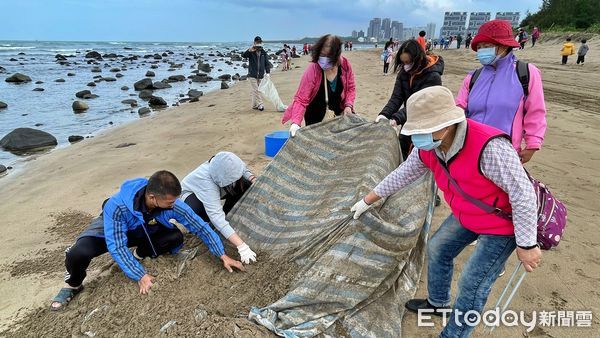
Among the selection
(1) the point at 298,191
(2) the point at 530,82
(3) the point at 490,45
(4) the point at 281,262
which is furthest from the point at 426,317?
(3) the point at 490,45

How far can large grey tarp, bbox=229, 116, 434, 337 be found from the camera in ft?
7.42

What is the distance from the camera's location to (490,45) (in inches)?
94.0

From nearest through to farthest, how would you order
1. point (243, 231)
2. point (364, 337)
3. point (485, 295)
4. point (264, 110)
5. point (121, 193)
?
point (485, 295) → point (364, 337) → point (121, 193) → point (243, 231) → point (264, 110)

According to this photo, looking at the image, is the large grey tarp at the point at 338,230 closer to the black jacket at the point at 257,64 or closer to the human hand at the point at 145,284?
the human hand at the point at 145,284

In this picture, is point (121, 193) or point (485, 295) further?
point (121, 193)

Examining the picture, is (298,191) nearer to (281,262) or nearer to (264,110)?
(281,262)

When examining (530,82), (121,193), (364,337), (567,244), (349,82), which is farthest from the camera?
(349,82)

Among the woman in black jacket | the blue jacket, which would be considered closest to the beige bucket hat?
the blue jacket

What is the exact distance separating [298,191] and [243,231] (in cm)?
56

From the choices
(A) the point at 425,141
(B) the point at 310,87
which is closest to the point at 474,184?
(A) the point at 425,141

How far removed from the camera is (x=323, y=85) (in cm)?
379

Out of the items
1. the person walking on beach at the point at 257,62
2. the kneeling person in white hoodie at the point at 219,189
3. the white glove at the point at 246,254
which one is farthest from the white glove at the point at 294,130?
the person walking on beach at the point at 257,62

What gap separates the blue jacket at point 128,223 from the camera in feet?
8.02

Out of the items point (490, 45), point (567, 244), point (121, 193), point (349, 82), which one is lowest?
point (567, 244)
